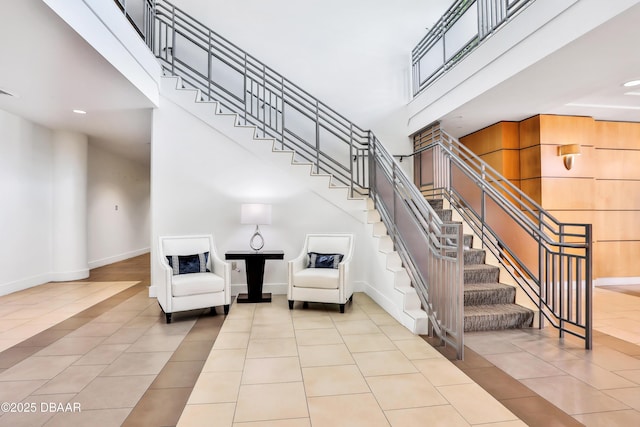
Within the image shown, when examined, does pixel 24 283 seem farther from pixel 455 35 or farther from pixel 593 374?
pixel 455 35

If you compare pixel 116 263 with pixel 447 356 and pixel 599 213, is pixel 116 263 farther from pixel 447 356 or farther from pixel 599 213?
pixel 599 213

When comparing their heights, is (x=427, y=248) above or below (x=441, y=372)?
above

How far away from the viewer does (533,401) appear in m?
2.16

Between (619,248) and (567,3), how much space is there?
15.4 feet

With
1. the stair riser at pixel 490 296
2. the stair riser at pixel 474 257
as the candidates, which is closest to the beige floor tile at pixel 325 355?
the stair riser at pixel 490 296

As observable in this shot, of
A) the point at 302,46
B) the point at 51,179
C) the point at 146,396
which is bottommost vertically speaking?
the point at 146,396

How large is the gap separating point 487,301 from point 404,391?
81.4 inches

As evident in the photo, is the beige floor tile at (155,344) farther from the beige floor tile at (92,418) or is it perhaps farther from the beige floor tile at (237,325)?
the beige floor tile at (92,418)

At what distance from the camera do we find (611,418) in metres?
1.98

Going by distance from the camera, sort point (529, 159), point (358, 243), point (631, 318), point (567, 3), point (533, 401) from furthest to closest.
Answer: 1. point (529, 159)
2. point (358, 243)
3. point (631, 318)
4. point (567, 3)
5. point (533, 401)

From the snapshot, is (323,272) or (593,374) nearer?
(593,374)

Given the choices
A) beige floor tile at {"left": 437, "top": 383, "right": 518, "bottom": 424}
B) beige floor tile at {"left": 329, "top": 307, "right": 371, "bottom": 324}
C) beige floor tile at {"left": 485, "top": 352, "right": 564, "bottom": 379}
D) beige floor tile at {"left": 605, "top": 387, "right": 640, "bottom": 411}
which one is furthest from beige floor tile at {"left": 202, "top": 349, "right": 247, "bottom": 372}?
beige floor tile at {"left": 605, "top": 387, "right": 640, "bottom": 411}

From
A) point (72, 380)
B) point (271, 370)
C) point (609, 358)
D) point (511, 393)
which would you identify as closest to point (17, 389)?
point (72, 380)

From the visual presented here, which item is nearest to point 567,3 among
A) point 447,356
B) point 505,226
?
point 505,226
